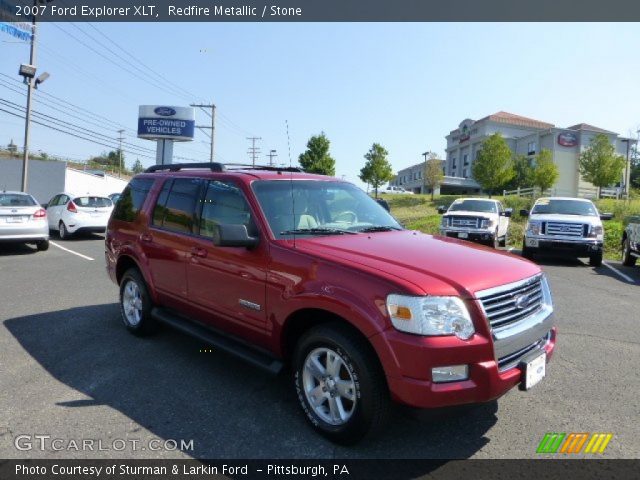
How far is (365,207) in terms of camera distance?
15.3 feet

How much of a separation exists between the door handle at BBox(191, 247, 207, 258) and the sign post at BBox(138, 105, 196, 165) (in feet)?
138

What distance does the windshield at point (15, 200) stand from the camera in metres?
11.8

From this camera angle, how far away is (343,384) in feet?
10.3

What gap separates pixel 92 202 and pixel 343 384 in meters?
15.0

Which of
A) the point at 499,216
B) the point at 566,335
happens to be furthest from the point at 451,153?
the point at 566,335

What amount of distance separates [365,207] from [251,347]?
175 cm

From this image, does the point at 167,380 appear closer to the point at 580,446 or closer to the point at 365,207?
the point at 365,207

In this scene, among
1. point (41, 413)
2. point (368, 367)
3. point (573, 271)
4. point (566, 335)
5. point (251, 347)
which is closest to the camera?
point (368, 367)

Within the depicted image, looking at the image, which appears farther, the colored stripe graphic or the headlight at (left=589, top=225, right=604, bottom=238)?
the headlight at (left=589, top=225, right=604, bottom=238)

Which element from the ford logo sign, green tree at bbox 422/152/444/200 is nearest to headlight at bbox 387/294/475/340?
green tree at bbox 422/152/444/200

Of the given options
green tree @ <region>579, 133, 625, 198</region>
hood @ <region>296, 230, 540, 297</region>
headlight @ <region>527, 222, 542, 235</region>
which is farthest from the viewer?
green tree @ <region>579, 133, 625, 198</region>

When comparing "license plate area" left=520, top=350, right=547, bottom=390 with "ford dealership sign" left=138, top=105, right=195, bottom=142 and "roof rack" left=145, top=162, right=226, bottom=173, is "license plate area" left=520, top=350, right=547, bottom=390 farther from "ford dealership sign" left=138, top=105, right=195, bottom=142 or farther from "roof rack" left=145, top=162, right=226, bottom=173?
"ford dealership sign" left=138, top=105, right=195, bottom=142

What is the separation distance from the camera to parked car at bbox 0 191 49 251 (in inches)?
458

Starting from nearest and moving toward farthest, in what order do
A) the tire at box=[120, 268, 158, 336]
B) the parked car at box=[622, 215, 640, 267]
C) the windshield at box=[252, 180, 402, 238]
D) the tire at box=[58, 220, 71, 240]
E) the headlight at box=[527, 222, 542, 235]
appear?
1. the windshield at box=[252, 180, 402, 238]
2. the tire at box=[120, 268, 158, 336]
3. the parked car at box=[622, 215, 640, 267]
4. the headlight at box=[527, 222, 542, 235]
5. the tire at box=[58, 220, 71, 240]
